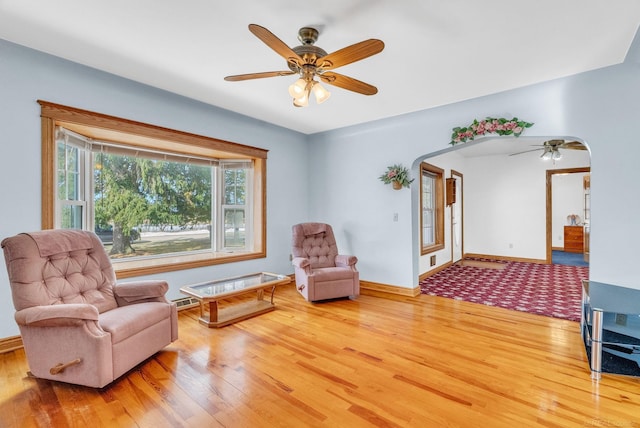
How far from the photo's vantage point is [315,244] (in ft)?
14.5

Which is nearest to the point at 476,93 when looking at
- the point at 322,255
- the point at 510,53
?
the point at 510,53

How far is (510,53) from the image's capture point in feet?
8.51

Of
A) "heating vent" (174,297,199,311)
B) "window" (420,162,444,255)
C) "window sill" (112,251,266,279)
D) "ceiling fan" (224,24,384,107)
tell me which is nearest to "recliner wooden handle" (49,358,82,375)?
"window sill" (112,251,266,279)

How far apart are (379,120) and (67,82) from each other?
371 cm

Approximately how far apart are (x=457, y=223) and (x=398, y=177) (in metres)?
3.51

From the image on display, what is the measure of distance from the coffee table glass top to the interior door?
4.50 metres

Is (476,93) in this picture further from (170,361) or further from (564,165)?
(564,165)

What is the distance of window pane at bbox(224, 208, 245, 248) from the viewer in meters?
4.74

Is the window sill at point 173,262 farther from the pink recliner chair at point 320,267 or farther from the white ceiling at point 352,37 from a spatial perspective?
the white ceiling at point 352,37

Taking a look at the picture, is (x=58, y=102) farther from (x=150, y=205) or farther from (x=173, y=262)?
(x=173, y=262)

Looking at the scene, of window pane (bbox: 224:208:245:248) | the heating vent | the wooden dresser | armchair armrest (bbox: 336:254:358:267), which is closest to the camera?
the heating vent

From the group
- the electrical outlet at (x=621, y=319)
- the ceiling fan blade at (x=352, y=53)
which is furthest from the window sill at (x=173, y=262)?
the electrical outlet at (x=621, y=319)

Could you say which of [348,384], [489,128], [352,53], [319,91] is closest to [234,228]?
[319,91]

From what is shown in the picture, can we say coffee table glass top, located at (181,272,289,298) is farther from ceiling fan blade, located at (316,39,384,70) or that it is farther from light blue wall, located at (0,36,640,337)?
ceiling fan blade, located at (316,39,384,70)
